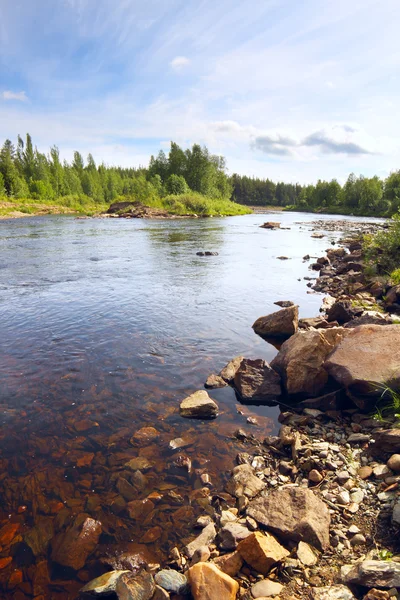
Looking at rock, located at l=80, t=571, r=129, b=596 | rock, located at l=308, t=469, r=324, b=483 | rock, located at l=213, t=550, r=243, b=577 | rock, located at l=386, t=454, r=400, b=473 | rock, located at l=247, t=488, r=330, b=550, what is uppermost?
rock, located at l=386, t=454, r=400, b=473

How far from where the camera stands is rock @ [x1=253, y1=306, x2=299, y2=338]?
40.8 feet

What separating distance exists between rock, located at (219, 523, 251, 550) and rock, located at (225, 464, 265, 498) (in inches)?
32.6

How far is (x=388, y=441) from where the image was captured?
19.8 feet

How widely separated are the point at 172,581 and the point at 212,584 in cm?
59

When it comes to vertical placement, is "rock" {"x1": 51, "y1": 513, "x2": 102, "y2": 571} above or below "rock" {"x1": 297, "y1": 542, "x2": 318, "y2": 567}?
below

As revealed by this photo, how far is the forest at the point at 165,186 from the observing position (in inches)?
3954

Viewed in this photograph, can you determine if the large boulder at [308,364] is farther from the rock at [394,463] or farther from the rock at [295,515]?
the rock at [295,515]

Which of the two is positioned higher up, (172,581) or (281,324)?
(281,324)

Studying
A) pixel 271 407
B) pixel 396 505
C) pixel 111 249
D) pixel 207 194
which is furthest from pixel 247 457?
pixel 207 194

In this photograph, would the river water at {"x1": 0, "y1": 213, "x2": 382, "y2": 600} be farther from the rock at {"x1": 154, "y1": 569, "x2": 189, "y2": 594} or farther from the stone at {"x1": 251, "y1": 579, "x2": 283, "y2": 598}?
the stone at {"x1": 251, "y1": 579, "x2": 283, "y2": 598}

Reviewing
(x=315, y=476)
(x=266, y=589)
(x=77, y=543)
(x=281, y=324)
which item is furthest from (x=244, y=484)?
(x=281, y=324)

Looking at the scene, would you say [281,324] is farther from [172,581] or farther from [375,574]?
[172,581]

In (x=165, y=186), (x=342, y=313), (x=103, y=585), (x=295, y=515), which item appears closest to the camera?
(x=103, y=585)

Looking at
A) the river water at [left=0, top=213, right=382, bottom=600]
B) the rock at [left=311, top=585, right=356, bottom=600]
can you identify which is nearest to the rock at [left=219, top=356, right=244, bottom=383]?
the river water at [left=0, top=213, right=382, bottom=600]
